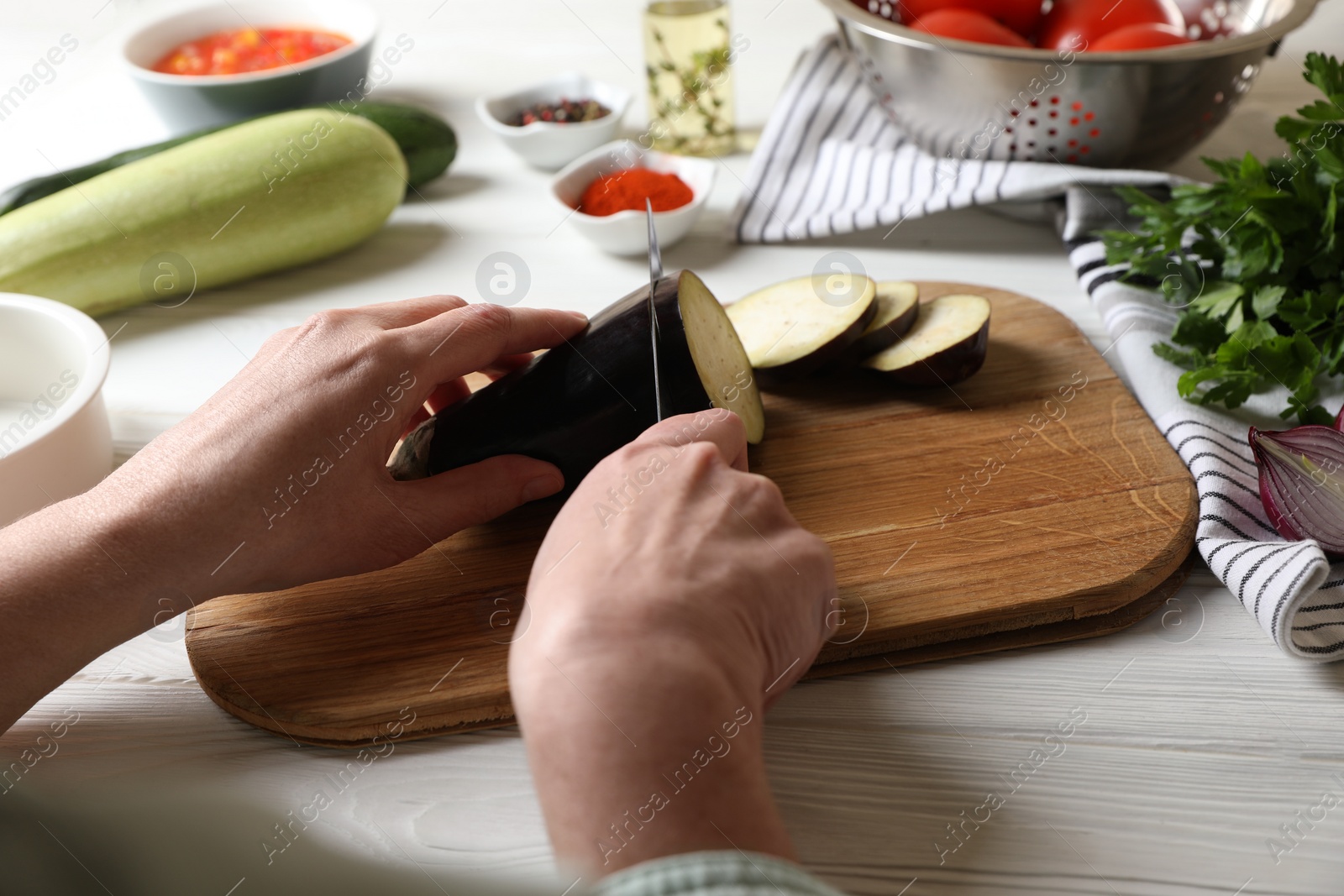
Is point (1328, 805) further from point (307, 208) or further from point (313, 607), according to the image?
point (307, 208)

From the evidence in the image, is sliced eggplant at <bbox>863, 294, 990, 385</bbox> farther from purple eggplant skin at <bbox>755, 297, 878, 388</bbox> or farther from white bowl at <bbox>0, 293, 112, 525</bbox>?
white bowl at <bbox>0, 293, 112, 525</bbox>

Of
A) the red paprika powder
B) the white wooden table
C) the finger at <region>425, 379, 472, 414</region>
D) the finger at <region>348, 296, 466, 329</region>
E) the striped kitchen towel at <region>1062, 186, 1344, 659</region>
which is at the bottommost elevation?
the white wooden table

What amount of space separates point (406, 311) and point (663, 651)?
0.55 meters

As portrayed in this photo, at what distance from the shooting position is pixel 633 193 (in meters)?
1.62

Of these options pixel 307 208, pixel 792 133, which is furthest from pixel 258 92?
pixel 792 133

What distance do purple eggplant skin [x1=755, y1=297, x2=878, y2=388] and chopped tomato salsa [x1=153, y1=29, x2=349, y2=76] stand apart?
4.02 ft

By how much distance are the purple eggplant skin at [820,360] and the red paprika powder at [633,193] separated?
47 cm

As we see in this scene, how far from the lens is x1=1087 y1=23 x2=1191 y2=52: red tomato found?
1508 millimetres

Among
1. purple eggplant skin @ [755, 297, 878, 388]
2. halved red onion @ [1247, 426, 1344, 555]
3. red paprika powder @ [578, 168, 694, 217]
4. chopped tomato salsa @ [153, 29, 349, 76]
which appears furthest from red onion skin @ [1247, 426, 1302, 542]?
chopped tomato salsa @ [153, 29, 349, 76]

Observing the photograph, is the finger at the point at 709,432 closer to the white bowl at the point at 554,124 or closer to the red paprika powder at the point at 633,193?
the red paprika powder at the point at 633,193

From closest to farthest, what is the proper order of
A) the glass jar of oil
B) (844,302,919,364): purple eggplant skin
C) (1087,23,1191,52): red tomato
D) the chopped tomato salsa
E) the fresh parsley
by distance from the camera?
the fresh parsley → (844,302,919,364): purple eggplant skin → (1087,23,1191,52): red tomato → the glass jar of oil → the chopped tomato salsa

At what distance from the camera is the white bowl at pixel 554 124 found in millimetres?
1836

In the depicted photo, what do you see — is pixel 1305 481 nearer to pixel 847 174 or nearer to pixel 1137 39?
pixel 1137 39

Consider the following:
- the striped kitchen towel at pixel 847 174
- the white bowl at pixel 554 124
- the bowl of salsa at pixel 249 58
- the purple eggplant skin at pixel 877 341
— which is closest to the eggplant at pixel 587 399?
the purple eggplant skin at pixel 877 341
